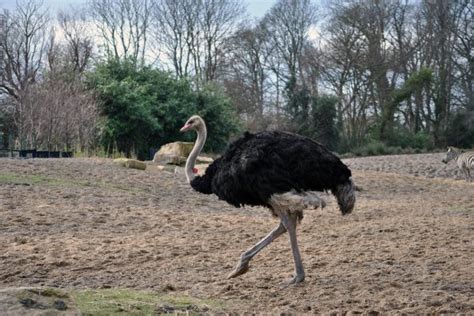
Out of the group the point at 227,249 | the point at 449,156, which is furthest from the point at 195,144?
the point at 449,156

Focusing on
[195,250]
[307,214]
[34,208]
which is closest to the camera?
[195,250]

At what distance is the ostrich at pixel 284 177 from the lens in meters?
4.66

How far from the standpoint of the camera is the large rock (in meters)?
17.4

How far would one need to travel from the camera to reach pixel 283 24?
35.0 m

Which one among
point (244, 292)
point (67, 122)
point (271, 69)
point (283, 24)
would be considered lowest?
point (244, 292)

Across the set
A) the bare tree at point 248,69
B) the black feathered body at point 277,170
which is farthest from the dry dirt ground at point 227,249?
the bare tree at point 248,69

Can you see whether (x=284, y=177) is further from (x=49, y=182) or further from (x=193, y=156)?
(x=49, y=182)

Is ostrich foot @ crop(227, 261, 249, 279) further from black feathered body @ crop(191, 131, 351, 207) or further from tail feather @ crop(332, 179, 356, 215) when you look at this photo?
tail feather @ crop(332, 179, 356, 215)

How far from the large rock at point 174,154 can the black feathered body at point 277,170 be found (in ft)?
41.2

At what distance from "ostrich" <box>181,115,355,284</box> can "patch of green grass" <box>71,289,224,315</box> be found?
769mm

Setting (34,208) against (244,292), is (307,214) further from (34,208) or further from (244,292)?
(244,292)

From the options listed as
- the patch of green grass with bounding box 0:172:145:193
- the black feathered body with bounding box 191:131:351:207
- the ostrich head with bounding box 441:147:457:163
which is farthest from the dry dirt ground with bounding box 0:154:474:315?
the ostrich head with bounding box 441:147:457:163

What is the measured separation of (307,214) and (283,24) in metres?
26.8

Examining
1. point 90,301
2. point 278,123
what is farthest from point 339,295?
point 278,123
